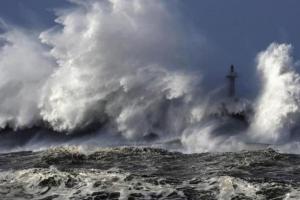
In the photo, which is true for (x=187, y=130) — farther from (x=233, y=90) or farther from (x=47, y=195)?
(x=47, y=195)

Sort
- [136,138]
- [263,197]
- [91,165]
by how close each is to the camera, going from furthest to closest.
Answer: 1. [136,138]
2. [91,165]
3. [263,197]

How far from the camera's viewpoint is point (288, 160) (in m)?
23.8

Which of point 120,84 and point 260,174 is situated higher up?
point 120,84

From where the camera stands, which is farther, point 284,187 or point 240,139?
point 240,139

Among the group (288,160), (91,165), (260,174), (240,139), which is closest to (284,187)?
(260,174)

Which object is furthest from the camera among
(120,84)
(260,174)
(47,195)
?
(120,84)

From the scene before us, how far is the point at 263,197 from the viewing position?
16.6 meters

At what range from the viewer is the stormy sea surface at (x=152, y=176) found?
1733 centimetres

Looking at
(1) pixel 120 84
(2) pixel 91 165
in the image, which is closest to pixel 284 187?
(2) pixel 91 165

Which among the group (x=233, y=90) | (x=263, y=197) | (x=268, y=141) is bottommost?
(x=263, y=197)

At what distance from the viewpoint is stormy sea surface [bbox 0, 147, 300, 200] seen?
17.3 metres

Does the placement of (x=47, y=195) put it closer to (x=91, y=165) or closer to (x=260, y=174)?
(x=91, y=165)

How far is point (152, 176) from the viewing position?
19.7m

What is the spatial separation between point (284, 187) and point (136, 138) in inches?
737
